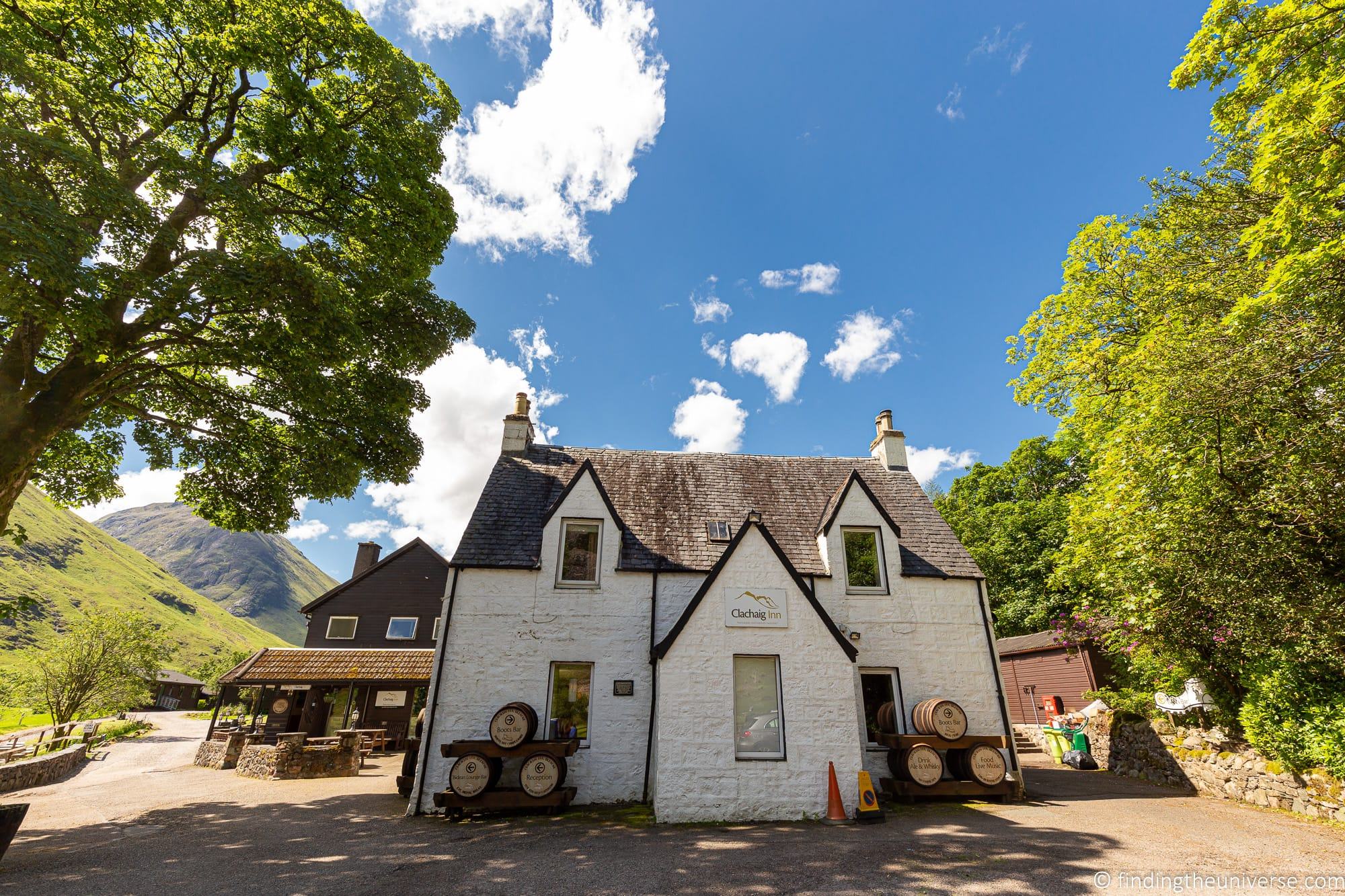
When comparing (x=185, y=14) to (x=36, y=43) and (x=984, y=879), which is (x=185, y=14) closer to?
(x=36, y=43)

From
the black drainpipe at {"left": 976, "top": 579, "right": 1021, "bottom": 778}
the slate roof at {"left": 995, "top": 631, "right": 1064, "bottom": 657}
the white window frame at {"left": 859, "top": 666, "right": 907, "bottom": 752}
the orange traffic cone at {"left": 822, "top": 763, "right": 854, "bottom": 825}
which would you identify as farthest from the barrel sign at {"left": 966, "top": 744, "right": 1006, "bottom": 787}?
the slate roof at {"left": 995, "top": 631, "right": 1064, "bottom": 657}

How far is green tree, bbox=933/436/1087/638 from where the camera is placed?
29641mm

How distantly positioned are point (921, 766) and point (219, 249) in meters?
17.5

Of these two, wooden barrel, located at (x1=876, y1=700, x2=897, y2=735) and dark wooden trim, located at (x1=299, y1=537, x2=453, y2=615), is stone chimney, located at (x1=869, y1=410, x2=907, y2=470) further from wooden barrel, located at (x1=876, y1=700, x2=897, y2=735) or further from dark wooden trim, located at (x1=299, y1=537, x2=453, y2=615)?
dark wooden trim, located at (x1=299, y1=537, x2=453, y2=615)

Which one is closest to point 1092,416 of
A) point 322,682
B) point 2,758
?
point 322,682

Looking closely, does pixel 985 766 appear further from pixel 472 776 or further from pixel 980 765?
pixel 472 776

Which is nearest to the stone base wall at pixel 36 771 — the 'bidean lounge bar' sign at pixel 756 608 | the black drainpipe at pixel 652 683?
the black drainpipe at pixel 652 683

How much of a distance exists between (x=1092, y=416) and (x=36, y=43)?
86.7 ft

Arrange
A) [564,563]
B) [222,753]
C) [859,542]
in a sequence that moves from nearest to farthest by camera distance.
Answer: [564,563], [859,542], [222,753]

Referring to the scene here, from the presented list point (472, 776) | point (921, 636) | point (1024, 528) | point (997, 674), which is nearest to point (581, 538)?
point (472, 776)

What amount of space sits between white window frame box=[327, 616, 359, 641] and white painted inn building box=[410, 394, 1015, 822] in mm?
18953

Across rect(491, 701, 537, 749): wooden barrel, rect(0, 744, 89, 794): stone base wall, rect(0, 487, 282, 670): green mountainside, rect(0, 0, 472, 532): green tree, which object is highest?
rect(0, 487, 282, 670): green mountainside

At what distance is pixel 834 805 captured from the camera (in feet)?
33.2

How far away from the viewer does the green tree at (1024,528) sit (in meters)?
29.6
